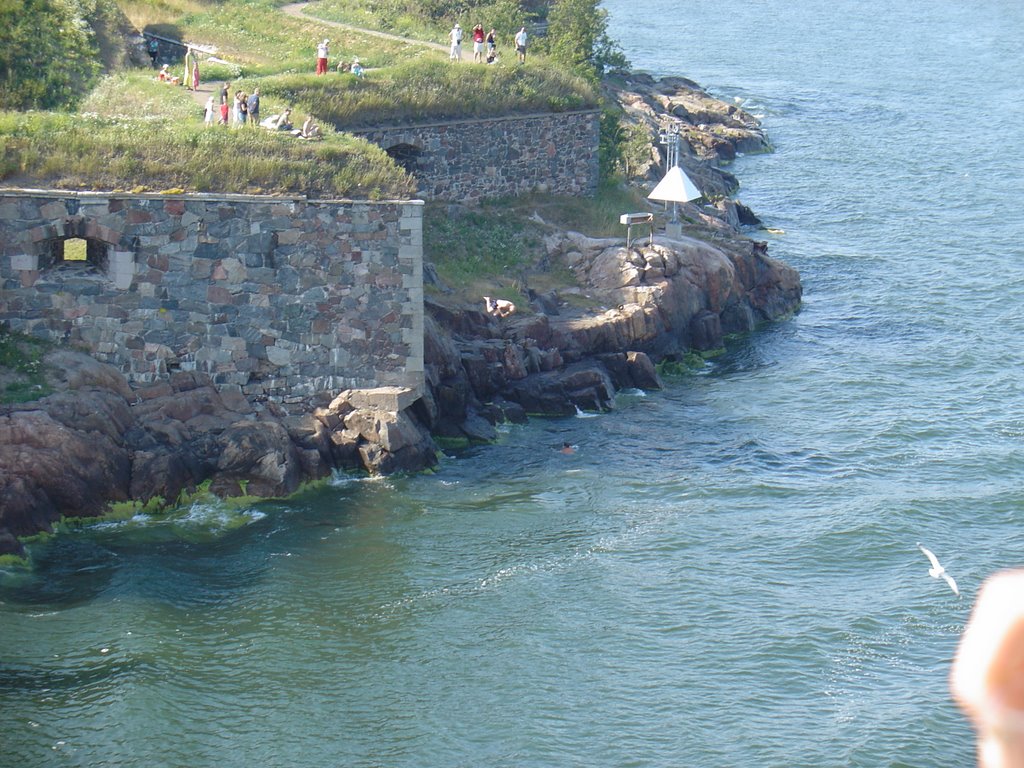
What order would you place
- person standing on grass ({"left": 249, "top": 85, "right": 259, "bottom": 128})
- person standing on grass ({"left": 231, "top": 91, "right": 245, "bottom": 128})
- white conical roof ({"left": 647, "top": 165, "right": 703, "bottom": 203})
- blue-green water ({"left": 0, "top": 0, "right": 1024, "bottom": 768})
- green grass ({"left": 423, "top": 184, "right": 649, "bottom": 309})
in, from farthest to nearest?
white conical roof ({"left": 647, "top": 165, "right": 703, "bottom": 203})
green grass ({"left": 423, "top": 184, "right": 649, "bottom": 309})
person standing on grass ({"left": 249, "top": 85, "right": 259, "bottom": 128})
person standing on grass ({"left": 231, "top": 91, "right": 245, "bottom": 128})
blue-green water ({"left": 0, "top": 0, "right": 1024, "bottom": 768})

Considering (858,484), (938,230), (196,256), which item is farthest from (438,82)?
(938,230)

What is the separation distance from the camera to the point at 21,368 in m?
23.2

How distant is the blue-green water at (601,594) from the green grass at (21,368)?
258 cm

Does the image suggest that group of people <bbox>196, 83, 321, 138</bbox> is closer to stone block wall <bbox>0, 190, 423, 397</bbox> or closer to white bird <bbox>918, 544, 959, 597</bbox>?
stone block wall <bbox>0, 190, 423, 397</bbox>

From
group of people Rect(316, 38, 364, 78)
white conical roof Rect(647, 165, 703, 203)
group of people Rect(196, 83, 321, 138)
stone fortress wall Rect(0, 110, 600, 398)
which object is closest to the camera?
stone fortress wall Rect(0, 110, 600, 398)

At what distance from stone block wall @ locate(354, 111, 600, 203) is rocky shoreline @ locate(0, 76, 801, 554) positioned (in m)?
2.37

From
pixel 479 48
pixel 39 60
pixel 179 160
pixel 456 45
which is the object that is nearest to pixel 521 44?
pixel 479 48

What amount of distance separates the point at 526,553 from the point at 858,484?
7.16m

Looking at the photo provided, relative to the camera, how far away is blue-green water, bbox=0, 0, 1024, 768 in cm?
1681

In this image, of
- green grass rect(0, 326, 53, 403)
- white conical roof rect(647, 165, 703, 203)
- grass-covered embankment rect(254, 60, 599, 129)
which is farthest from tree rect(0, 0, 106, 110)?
white conical roof rect(647, 165, 703, 203)

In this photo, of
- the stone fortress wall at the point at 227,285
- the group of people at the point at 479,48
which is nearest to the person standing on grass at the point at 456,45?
the group of people at the point at 479,48

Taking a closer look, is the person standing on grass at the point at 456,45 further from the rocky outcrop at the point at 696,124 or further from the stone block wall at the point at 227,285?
the stone block wall at the point at 227,285

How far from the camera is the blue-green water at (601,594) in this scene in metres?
16.8

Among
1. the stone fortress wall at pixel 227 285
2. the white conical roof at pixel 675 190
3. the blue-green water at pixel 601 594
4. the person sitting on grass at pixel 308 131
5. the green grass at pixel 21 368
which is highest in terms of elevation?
the person sitting on grass at pixel 308 131
